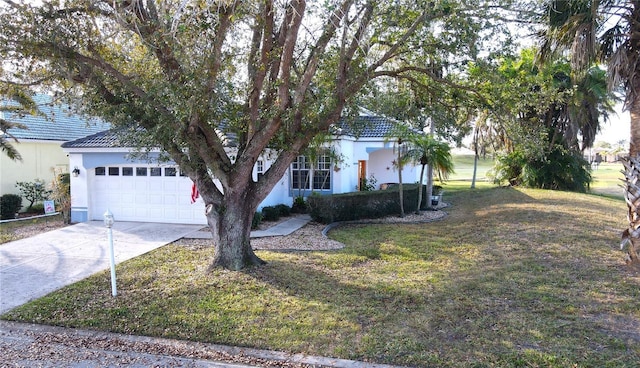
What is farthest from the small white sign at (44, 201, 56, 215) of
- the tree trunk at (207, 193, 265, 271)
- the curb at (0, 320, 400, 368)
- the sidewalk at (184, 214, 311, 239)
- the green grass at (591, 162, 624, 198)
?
the green grass at (591, 162, 624, 198)

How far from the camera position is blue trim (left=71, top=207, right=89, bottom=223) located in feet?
51.5

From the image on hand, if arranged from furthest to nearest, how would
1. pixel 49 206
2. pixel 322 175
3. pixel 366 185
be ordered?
pixel 366 185 → pixel 322 175 → pixel 49 206

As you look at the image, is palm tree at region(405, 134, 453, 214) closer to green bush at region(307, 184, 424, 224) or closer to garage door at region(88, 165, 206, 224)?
green bush at region(307, 184, 424, 224)

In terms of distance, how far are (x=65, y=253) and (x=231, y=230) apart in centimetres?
546

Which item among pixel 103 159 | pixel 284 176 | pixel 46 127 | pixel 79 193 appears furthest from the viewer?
pixel 46 127

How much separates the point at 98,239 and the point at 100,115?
231 inches

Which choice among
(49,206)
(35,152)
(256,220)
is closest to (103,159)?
(49,206)

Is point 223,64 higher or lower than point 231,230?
higher

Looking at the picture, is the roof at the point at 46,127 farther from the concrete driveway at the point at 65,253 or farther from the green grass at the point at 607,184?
the green grass at the point at 607,184

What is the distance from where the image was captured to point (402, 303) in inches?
268

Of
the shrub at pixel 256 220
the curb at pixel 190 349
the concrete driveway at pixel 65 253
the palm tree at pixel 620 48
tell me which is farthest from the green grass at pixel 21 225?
the palm tree at pixel 620 48

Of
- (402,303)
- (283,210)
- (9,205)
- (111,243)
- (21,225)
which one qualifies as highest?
(9,205)

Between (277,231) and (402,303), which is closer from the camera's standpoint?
(402,303)

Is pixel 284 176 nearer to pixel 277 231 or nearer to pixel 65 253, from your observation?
pixel 277 231
